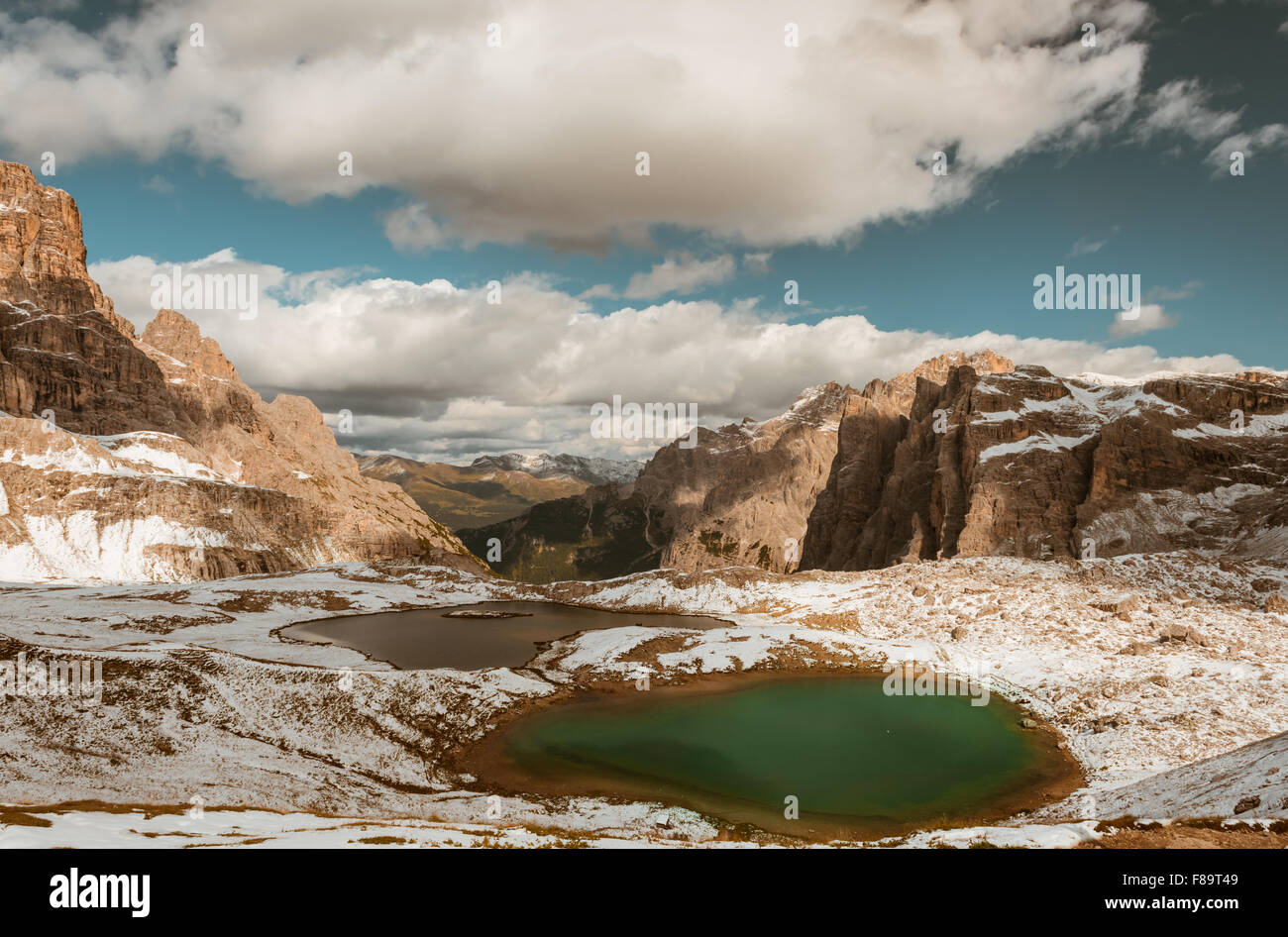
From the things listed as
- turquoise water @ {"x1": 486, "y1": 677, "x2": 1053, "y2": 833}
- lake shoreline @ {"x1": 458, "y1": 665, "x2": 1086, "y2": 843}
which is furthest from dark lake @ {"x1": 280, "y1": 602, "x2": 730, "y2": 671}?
turquoise water @ {"x1": 486, "y1": 677, "x2": 1053, "y2": 833}

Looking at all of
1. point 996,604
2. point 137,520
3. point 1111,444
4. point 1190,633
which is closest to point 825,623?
point 996,604

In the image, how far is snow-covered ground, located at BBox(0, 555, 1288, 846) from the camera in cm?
3709

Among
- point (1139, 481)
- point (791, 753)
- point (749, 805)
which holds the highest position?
point (1139, 481)

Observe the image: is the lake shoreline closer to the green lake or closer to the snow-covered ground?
the green lake

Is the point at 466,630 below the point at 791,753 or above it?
above

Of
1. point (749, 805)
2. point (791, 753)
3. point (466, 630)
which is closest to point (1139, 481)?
point (791, 753)

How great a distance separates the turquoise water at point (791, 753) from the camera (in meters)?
47.2

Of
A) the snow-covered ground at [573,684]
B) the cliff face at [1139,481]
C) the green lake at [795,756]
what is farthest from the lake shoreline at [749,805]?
the cliff face at [1139,481]

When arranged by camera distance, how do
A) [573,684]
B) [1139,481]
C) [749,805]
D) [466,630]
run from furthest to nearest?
[1139,481] → [466,630] → [573,684] → [749,805]

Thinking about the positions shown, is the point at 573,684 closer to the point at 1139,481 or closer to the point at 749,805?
the point at 749,805

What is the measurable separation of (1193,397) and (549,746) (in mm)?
220295

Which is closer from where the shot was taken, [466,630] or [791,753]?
[791,753]

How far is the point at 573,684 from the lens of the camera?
78.9m

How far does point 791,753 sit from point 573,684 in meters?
30.7
